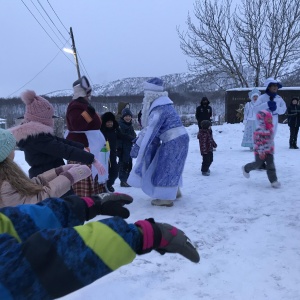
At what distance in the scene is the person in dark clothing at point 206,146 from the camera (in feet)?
22.6

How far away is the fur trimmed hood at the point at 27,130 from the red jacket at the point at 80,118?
1.17 metres

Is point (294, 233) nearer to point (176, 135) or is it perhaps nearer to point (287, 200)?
point (287, 200)

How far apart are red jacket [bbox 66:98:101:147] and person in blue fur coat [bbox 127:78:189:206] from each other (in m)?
0.73

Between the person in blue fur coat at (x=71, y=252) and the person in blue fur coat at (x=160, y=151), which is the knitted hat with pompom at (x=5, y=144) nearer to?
the person in blue fur coat at (x=71, y=252)

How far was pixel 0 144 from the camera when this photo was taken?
191 centimetres

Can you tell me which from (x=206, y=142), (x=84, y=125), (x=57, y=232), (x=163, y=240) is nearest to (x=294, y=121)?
(x=206, y=142)

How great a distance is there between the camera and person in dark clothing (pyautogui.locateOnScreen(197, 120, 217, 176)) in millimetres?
6898

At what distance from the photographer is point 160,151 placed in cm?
471

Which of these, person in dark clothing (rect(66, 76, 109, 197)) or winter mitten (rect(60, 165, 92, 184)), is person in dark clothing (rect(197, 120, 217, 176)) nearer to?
person in dark clothing (rect(66, 76, 109, 197))

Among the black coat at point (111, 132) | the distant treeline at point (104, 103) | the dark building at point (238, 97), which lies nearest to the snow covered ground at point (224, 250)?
the black coat at point (111, 132)

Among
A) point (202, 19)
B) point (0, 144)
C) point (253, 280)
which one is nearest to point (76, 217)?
point (0, 144)

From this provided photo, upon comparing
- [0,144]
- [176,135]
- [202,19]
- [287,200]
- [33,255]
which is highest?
[202,19]

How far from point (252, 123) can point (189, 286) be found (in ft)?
26.8

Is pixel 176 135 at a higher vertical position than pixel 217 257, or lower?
higher
